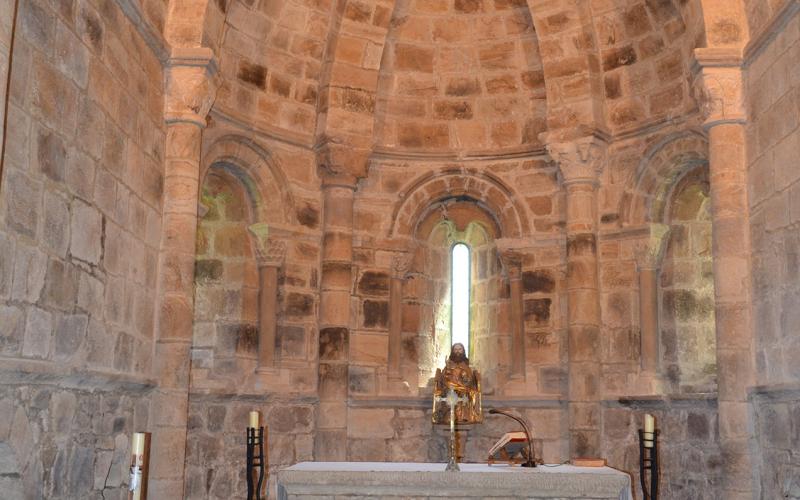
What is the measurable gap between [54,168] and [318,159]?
4903mm

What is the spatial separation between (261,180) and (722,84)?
16.1ft

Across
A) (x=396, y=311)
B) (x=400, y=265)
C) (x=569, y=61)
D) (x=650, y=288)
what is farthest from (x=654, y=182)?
(x=396, y=311)

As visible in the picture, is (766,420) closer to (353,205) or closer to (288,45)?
(353,205)

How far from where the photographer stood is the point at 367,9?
35.2 ft

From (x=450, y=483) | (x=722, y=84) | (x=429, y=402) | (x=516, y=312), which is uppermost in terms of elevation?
(x=722, y=84)

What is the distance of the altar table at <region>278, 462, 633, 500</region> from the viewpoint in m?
5.97

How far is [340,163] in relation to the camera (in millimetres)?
10422

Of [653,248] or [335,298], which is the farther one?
[335,298]

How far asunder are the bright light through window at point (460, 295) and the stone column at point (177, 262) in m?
4.02

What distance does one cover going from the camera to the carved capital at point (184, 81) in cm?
822

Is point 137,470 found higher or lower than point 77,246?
lower

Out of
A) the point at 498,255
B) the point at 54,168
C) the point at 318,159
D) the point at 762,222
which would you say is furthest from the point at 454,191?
the point at 54,168

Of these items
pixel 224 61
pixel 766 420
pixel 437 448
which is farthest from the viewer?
pixel 437 448

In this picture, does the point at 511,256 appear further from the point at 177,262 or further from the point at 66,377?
the point at 66,377
